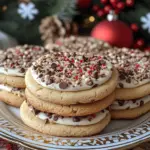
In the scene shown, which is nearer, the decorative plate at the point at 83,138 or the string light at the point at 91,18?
the decorative plate at the point at 83,138

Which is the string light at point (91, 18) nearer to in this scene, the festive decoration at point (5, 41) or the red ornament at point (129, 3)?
the red ornament at point (129, 3)

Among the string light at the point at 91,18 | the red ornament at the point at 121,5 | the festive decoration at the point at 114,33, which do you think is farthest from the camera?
the string light at the point at 91,18

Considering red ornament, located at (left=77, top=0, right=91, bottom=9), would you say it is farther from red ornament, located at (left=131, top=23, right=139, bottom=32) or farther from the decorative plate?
the decorative plate

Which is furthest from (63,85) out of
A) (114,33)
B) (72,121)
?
(114,33)

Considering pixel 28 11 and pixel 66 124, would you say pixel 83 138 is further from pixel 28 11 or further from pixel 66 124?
pixel 28 11

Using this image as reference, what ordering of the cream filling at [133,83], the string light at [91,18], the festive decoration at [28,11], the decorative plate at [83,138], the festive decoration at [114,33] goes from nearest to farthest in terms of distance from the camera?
1. the decorative plate at [83,138]
2. the cream filling at [133,83]
3. the festive decoration at [114,33]
4. the festive decoration at [28,11]
5. the string light at [91,18]

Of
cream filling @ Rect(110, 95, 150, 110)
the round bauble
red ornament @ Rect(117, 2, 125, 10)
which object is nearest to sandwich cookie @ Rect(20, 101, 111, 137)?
cream filling @ Rect(110, 95, 150, 110)

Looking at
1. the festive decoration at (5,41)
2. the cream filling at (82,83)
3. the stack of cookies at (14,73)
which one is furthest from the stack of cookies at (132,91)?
the festive decoration at (5,41)
